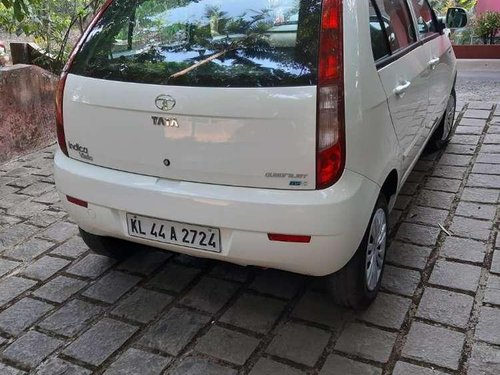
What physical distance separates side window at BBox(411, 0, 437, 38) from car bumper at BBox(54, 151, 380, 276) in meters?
1.87

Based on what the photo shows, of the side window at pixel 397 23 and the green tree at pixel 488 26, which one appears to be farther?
the green tree at pixel 488 26

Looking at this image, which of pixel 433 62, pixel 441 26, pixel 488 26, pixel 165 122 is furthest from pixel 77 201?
pixel 488 26

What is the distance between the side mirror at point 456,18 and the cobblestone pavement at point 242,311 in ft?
5.76

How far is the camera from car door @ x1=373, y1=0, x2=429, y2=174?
8.98ft

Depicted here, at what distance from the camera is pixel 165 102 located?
7.75ft

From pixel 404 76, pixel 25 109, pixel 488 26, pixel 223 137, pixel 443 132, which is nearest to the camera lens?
pixel 223 137

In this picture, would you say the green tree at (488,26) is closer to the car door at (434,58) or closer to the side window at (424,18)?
the car door at (434,58)

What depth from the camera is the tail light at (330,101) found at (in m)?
2.17

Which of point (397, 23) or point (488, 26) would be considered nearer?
point (397, 23)

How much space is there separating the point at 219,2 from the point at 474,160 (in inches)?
121

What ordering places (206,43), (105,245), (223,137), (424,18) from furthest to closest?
(424,18)
(105,245)
(206,43)
(223,137)

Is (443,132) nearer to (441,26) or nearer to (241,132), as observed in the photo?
(441,26)

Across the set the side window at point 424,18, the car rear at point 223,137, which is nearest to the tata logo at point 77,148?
the car rear at point 223,137

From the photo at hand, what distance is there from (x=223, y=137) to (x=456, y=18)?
331cm
